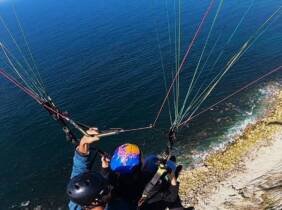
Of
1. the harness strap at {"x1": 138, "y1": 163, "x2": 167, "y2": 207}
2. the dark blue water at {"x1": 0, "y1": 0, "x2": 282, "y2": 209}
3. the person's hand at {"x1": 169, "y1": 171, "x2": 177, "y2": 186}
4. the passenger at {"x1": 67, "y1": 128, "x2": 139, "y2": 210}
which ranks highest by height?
the dark blue water at {"x1": 0, "y1": 0, "x2": 282, "y2": 209}

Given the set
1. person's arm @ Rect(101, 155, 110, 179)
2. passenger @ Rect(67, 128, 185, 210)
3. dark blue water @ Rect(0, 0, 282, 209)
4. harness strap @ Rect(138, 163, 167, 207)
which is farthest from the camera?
dark blue water @ Rect(0, 0, 282, 209)

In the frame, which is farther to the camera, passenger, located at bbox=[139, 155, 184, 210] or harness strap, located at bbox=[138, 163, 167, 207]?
passenger, located at bbox=[139, 155, 184, 210]

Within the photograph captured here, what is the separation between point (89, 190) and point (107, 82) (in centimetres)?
4405

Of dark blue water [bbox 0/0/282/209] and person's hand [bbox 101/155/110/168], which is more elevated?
dark blue water [bbox 0/0/282/209]

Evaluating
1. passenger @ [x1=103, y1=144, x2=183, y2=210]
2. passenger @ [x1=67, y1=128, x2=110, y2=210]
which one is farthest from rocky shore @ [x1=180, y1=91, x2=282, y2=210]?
passenger @ [x1=67, y1=128, x2=110, y2=210]

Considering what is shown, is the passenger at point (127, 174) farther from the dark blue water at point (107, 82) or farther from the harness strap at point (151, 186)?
the dark blue water at point (107, 82)

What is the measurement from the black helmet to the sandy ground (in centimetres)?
1645

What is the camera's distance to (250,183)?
24.8 metres

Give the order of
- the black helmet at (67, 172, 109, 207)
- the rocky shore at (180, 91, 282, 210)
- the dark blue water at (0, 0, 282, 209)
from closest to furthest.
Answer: the black helmet at (67, 172, 109, 207), the rocky shore at (180, 91, 282, 210), the dark blue water at (0, 0, 282, 209)

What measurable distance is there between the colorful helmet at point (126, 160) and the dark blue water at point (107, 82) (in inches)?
857

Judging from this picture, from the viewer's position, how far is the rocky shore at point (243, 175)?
2266cm

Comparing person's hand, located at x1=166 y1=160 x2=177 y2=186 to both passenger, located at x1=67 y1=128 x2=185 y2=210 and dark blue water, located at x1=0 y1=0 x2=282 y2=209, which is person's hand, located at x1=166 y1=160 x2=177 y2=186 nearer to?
passenger, located at x1=67 y1=128 x2=185 y2=210

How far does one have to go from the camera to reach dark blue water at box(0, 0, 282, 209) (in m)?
34.5

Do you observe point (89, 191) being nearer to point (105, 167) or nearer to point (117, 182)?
point (117, 182)
